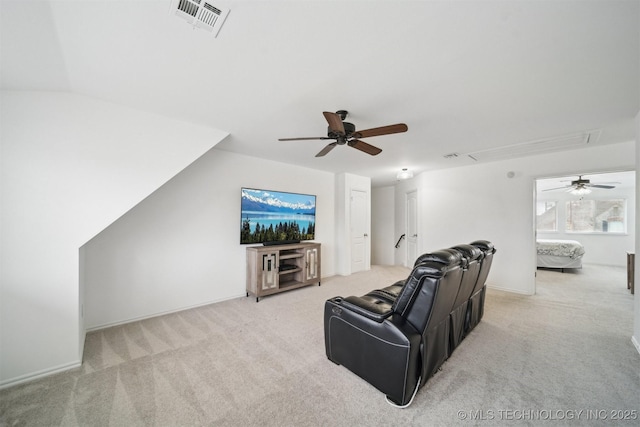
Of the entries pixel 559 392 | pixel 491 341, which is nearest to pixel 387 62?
pixel 559 392

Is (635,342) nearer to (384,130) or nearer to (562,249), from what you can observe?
(384,130)

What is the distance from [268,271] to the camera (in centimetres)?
363

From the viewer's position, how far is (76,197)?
1.99 m

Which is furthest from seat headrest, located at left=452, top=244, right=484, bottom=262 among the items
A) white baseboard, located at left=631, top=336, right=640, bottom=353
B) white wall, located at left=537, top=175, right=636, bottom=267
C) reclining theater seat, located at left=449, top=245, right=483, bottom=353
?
white wall, located at left=537, top=175, right=636, bottom=267

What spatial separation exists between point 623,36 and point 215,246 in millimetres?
4342

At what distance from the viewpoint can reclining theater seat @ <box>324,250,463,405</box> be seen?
155 cm

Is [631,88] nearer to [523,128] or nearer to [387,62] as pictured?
[523,128]

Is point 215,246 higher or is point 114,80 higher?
point 114,80

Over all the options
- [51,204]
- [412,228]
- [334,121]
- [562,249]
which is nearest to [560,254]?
[562,249]

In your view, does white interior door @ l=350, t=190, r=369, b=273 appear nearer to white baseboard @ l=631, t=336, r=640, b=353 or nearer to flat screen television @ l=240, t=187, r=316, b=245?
flat screen television @ l=240, t=187, r=316, b=245

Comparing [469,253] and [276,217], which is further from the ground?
[276,217]

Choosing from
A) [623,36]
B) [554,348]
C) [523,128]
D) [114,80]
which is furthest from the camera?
[523,128]

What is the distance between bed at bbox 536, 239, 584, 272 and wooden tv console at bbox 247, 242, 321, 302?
5.67m

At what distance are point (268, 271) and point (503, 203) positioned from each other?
4329mm
